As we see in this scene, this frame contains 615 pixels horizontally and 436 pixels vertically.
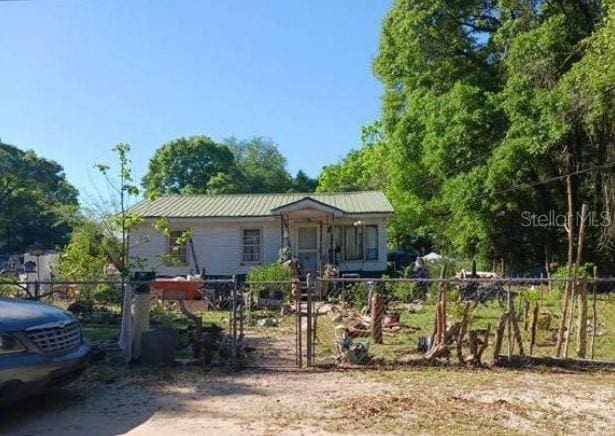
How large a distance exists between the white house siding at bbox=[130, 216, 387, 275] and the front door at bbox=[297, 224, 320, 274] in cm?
29

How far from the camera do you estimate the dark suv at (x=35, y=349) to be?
5.46 m

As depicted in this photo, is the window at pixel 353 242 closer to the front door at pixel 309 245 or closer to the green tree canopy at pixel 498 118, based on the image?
the front door at pixel 309 245

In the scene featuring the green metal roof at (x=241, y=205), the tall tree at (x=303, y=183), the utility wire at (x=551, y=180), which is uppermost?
the tall tree at (x=303, y=183)

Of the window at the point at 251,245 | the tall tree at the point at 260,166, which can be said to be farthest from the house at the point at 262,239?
the tall tree at the point at 260,166

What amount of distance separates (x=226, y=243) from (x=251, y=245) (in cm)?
93

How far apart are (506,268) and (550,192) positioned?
3540mm

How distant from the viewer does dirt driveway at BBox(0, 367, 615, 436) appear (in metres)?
5.56

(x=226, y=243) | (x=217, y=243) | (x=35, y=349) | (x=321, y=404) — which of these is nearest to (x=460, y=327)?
(x=321, y=404)

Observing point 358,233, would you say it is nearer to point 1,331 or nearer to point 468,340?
point 468,340

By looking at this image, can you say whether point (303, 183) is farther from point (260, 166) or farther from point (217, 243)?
point (217, 243)

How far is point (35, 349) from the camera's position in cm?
571

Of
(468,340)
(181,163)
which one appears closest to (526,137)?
(468,340)

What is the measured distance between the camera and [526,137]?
64.7 ft

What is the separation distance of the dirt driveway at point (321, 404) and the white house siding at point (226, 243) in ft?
47.9
